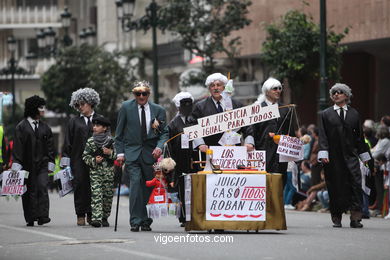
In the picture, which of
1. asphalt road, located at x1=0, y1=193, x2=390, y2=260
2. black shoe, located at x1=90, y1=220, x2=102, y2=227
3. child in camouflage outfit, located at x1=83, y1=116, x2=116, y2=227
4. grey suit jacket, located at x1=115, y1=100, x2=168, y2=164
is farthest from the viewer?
child in camouflage outfit, located at x1=83, y1=116, x2=116, y2=227

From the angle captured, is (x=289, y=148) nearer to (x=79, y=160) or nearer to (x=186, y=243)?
(x=79, y=160)

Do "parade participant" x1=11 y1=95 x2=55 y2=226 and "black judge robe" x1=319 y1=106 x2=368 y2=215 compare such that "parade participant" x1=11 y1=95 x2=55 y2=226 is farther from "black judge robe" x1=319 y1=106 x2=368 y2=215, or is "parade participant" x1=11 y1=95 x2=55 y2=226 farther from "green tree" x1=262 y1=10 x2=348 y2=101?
"green tree" x1=262 y1=10 x2=348 y2=101

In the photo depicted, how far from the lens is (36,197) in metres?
17.7

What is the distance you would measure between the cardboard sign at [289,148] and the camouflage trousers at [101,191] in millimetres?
2539

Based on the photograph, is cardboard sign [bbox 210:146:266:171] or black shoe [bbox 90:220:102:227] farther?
black shoe [bbox 90:220:102:227]

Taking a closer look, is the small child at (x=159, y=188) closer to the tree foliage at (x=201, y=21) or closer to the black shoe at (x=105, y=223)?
the black shoe at (x=105, y=223)

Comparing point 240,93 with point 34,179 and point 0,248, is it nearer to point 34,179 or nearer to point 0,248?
point 34,179

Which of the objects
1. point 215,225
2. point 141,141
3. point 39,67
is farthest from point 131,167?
point 39,67

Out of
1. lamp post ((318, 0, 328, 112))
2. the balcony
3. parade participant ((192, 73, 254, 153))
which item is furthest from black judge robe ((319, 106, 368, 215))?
the balcony

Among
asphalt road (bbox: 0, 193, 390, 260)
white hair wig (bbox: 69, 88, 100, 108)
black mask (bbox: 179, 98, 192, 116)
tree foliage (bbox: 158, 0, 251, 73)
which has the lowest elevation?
asphalt road (bbox: 0, 193, 390, 260)

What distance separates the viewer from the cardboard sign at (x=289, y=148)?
1622cm

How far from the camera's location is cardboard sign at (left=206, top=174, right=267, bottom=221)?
14.6 meters

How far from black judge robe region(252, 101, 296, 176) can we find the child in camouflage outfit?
2.11 meters

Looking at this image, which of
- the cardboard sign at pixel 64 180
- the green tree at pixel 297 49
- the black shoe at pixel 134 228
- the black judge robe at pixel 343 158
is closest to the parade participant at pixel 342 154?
the black judge robe at pixel 343 158
